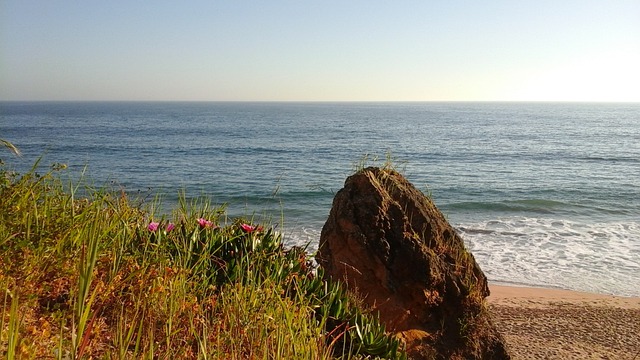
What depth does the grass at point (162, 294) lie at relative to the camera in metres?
2.93

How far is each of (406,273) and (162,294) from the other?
10.7ft

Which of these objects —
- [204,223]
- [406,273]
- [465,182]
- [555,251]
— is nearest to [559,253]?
[555,251]

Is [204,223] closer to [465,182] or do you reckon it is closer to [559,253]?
[559,253]

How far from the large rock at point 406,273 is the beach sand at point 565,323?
2.87m

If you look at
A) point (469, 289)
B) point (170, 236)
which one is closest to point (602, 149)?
point (469, 289)

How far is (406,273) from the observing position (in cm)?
596

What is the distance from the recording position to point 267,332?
318 cm

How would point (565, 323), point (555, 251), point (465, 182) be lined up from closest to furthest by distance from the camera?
point (565, 323), point (555, 251), point (465, 182)

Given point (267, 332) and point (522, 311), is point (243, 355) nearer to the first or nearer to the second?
point (267, 332)

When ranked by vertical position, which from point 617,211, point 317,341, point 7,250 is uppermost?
point 7,250

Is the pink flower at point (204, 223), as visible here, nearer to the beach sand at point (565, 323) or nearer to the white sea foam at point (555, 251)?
the beach sand at point (565, 323)

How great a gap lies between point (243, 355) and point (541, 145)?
185 feet

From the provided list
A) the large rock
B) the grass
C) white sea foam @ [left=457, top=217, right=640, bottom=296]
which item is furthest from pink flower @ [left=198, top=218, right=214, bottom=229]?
white sea foam @ [left=457, top=217, right=640, bottom=296]

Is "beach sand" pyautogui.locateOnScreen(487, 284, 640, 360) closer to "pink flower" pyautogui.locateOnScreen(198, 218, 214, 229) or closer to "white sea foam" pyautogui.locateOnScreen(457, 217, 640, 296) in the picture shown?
"white sea foam" pyautogui.locateOnScreen(457, 217, 640, 296)
